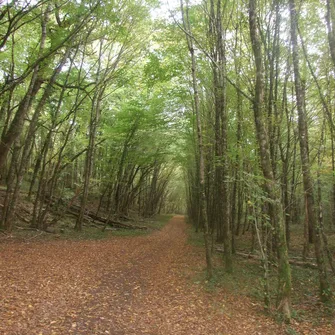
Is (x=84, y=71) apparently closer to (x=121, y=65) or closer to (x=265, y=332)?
(x=121, y=65)

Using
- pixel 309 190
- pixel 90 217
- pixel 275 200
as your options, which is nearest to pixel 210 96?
pixel 309 190

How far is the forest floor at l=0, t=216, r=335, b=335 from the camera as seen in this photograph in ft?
15.0

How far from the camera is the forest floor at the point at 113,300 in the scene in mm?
4586

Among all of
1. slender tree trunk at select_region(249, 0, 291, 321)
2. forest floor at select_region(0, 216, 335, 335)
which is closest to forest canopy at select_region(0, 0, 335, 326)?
slender tree trunk at select_region(249, 0, 291, 321)

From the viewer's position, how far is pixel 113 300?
5852mm

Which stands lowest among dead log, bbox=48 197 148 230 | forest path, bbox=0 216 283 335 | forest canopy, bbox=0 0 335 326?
forest path, bbox=0 216 283 335

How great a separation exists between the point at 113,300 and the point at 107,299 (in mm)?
137

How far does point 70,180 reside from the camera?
26.5m

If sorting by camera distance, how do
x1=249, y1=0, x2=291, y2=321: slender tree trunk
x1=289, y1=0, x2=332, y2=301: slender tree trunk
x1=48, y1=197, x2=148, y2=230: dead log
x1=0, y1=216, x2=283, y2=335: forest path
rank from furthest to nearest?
1. x1=48, y1=197, x2=148, y2=230: dead log
2. x1=289, y1=0, x2=332, y2=301: slender tree trunk
3. x1=249, y1=0, x2=291, y2=321: slender tree trunk
4. x1=0, y1=216, x2=283, y2=335: forest path

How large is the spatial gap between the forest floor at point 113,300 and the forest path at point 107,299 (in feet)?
0.05

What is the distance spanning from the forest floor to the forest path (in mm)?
15

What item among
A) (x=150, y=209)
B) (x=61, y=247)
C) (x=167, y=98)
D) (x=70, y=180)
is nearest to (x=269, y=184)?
(x=61, y=247)

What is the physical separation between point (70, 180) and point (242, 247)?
61.8ft

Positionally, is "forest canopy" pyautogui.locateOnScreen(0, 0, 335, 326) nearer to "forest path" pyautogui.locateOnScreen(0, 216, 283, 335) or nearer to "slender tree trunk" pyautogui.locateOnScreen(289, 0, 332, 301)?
"slender tree trunk" pyautogui.locateOnScreen(289, 0, 332, 301)
